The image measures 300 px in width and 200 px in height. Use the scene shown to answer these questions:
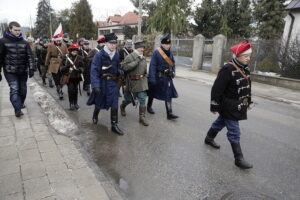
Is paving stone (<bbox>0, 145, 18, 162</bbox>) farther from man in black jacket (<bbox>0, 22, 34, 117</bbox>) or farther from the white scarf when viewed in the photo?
the white scarf

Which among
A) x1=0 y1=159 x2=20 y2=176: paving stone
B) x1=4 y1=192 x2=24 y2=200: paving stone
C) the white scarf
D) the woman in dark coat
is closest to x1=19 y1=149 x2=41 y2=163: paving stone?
x1=0 y1=159 x2=20 y2=176: paving stone

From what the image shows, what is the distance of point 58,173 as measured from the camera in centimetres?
317

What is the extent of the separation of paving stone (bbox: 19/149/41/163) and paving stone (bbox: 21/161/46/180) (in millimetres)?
120

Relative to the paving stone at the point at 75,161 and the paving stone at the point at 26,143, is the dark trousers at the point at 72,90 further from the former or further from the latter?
the paving stone at the point at 75,161

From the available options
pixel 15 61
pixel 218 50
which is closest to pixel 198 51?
pixel 218 50

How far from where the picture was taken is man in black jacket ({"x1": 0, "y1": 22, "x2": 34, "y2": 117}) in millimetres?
5027

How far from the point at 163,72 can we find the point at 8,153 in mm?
3326

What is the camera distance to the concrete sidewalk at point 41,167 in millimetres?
2770

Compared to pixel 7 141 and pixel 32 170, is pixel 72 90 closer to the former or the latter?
pixel 7 141

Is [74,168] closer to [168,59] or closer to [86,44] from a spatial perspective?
[168,59]

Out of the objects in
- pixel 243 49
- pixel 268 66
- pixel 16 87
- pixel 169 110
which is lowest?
pixel 169 110

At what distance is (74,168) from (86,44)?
583 centimetres

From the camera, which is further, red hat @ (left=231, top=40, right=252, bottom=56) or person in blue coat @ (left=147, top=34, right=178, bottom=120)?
person in blue coat @ (left=147, top=34, right=178, bottom=120)

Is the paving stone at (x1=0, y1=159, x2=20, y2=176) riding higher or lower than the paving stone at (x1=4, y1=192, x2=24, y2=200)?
lower
